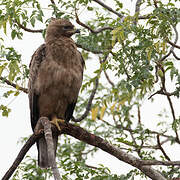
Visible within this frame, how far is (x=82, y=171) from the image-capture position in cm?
439

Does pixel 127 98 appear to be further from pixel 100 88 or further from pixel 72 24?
pixel 100 88

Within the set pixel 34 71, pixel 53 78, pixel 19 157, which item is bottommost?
pixel 19 157

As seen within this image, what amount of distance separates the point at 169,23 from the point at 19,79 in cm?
193

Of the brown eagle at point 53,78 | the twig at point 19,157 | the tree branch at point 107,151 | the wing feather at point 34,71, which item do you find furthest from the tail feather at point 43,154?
the twig at point 19,157

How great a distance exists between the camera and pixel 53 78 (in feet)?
15.6

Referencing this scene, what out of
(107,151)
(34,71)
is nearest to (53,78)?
(34,71)

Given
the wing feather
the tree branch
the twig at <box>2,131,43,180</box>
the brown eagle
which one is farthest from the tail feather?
the twig at <box>2,131,43,180</box>

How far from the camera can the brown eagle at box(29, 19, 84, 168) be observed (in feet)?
15.7

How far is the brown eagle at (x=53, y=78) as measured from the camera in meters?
4.77

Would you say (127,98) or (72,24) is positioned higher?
(72,24)

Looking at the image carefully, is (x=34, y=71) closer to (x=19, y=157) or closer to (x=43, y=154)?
(x=43, y=154)

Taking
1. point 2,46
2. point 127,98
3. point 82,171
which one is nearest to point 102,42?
point 2,46

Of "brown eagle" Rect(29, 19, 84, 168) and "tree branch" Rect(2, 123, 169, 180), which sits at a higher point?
"brown eagle" Rect(29, 19, 84, 168)

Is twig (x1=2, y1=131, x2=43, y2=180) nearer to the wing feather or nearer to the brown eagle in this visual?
the brown eagle
